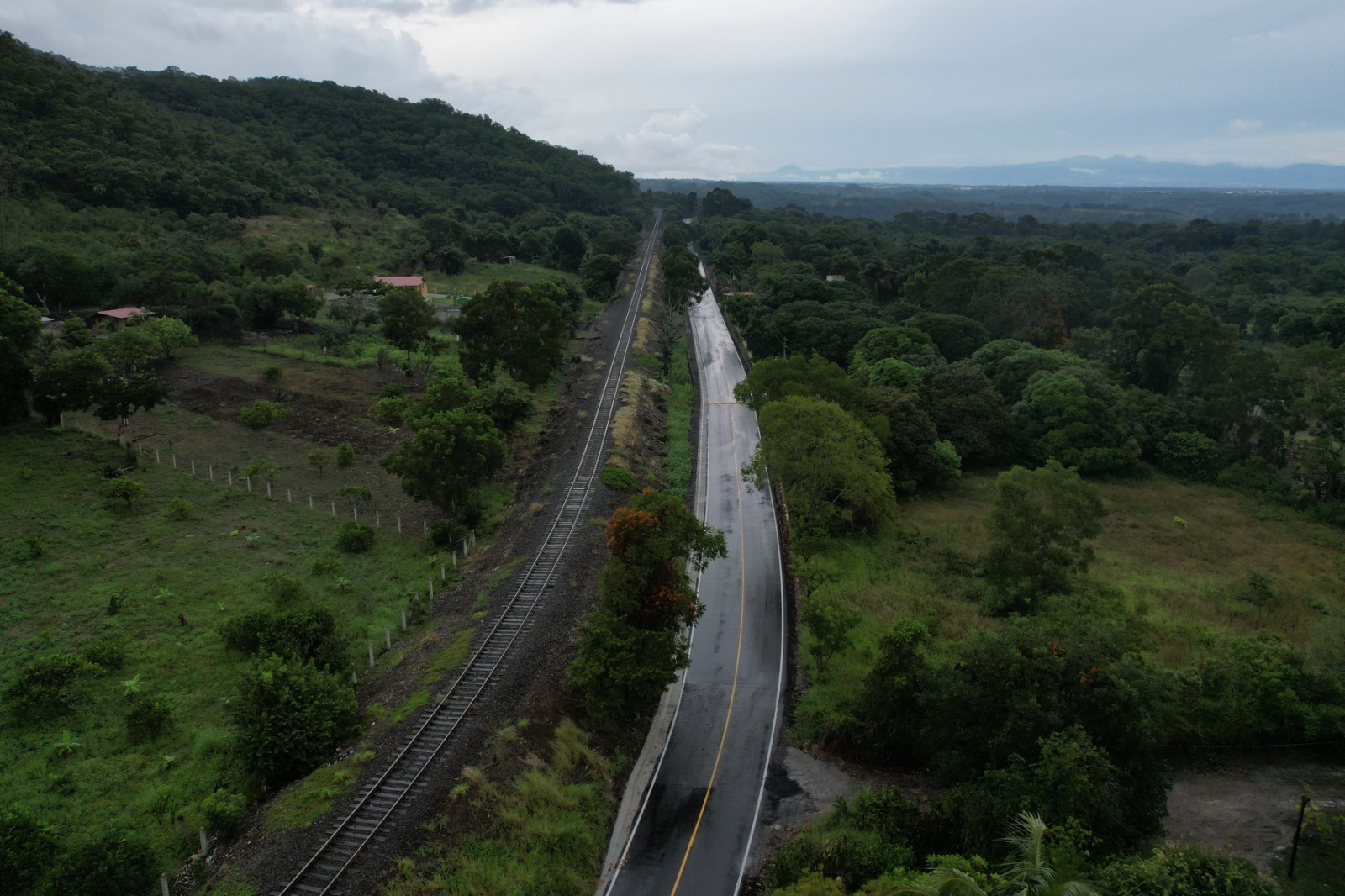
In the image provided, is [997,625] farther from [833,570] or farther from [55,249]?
[55,249]

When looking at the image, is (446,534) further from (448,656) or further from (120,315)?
(120,315)

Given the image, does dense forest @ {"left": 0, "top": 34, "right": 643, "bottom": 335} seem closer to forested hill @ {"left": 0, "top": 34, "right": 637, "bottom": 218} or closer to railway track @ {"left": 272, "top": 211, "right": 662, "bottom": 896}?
forested hill @ {"left": 0, "top": 34, "right": 637, "bottom": 218}

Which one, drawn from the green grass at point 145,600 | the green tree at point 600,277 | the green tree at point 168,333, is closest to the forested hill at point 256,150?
the green tree at point 168,333

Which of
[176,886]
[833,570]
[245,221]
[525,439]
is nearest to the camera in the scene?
[176,886]

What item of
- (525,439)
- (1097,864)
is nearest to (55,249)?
(525,439)

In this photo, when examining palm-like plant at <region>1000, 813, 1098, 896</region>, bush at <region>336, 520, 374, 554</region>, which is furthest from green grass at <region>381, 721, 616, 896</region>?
bush at <region>336, 520, 374, 554</region>

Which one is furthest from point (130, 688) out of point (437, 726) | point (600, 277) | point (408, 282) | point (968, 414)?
point (600, 277)
